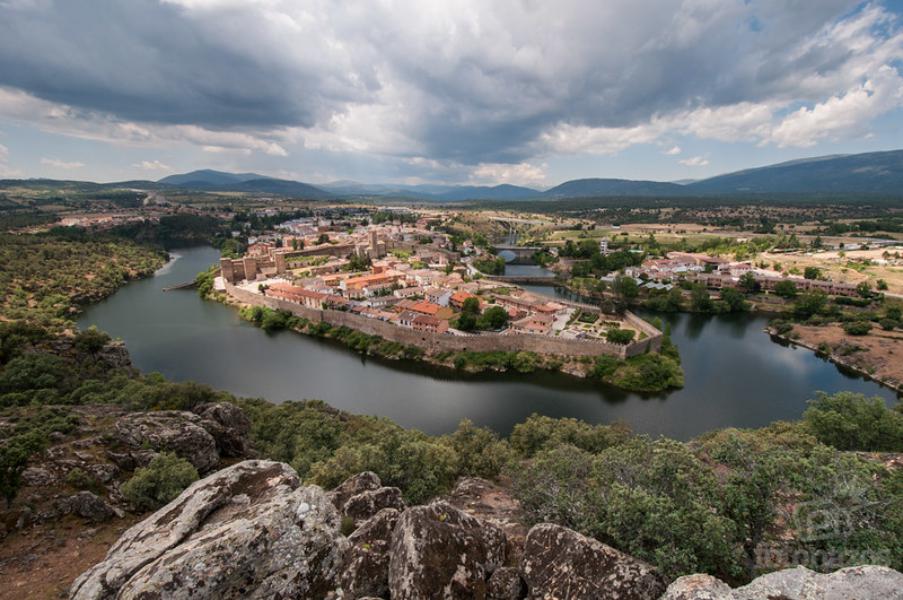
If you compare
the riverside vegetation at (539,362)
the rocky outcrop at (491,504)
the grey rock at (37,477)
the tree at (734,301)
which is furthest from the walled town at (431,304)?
the grey rock at (37,477)

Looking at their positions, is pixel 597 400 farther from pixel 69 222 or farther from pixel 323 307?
pixel 69 222

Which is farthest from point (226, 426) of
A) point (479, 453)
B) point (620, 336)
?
point (620, 336)

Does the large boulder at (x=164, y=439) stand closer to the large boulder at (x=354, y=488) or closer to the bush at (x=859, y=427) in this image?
the large boulder at (x=354, y=488)

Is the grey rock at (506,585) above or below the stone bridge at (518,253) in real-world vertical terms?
above

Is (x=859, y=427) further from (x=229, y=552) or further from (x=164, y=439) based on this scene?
(x=164, y=439)

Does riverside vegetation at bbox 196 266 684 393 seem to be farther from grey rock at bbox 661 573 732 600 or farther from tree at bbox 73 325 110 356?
grey rock at bbox 661 573 732 600

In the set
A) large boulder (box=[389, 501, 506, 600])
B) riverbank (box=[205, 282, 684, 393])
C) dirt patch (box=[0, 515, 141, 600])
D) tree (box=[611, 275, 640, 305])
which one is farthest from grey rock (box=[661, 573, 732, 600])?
tree (box=[611, 275, 640, 305])

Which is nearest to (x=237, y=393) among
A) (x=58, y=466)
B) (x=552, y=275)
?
(x=58, y=466)
